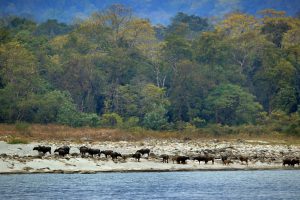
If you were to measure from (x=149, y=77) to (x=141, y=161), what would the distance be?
46.9 meters

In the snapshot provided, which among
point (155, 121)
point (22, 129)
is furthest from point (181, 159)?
point (155, 121)

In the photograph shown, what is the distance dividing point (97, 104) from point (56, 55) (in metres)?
9.23

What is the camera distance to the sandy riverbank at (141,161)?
43.3m

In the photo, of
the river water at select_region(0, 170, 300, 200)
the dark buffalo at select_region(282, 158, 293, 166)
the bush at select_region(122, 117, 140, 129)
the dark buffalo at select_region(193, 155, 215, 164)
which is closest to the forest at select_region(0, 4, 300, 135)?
the bush at select_region(122, 117, 140, 129)

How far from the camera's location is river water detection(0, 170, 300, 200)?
35250 millimetres

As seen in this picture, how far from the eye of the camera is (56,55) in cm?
9400

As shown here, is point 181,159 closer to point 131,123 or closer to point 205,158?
point 205,158

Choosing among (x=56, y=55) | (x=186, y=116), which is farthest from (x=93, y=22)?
(x=186, y=116)

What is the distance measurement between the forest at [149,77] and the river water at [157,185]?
1146 inches

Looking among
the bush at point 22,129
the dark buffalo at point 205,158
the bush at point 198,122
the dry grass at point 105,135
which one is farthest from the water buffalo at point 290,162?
the bush at point 198,122

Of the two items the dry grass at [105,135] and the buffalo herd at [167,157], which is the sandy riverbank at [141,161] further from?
the dry grass at [105,135]

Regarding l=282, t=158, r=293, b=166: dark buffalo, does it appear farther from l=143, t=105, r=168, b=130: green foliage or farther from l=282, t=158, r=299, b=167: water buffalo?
l=143, t=105, r=168, b=130: green foliage

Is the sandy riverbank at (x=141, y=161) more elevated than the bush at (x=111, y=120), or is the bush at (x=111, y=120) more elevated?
the bush at (x=111, y=120)

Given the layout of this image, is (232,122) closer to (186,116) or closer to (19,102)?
(186,116)
